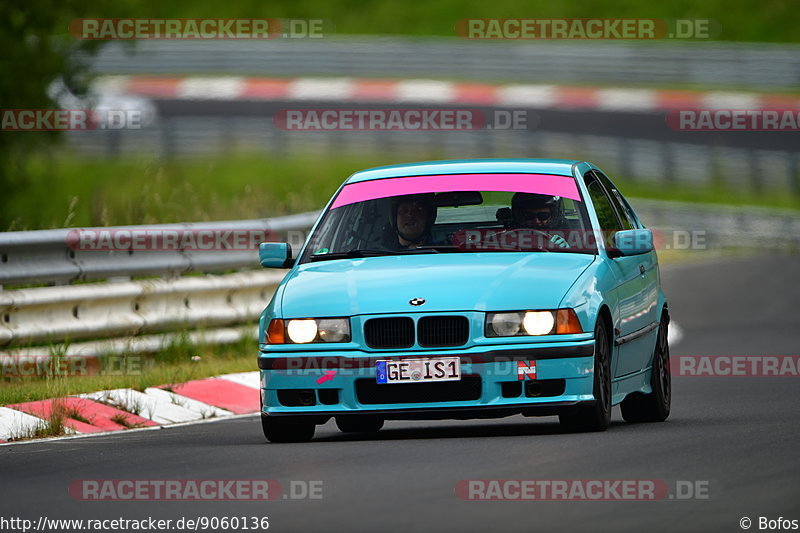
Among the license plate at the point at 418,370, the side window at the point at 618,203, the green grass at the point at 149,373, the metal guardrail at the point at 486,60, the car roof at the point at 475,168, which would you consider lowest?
the green grass at the point at 149,373

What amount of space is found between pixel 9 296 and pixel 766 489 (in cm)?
704

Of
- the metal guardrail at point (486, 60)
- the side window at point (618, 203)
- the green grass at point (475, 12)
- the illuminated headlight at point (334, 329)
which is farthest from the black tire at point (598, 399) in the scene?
the green grass at point (475, 12)

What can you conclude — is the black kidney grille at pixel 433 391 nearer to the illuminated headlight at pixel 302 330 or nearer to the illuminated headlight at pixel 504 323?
the illuminated headlight at pixel 504 323

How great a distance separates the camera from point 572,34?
55.5 m

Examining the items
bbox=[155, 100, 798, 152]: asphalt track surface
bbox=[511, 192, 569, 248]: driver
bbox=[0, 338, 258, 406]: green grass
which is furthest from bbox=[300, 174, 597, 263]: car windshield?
bbox=[155, 100, 798, 152]: asphalt track surface

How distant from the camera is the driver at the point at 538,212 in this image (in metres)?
10.9

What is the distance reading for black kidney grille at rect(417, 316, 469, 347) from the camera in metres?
9.86

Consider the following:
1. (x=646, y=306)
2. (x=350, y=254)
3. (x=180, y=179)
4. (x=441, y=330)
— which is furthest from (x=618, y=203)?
(x=180, y=179)

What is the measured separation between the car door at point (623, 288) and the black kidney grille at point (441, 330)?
3.53 ft

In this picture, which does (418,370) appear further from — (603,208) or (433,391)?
(603,208)

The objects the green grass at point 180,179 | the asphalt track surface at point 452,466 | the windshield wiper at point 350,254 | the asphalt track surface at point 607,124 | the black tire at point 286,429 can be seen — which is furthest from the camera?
the asphalt track surface at point 607,124

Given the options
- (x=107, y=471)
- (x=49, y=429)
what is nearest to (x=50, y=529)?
(x=107, y=471)

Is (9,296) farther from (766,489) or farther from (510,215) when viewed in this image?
(766,489)

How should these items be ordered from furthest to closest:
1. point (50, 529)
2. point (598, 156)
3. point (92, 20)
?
1. point (598, 156)
2. point (92, 20)
3. point (50, 529)
